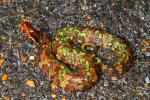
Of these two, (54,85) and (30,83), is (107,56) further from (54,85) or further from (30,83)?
(30,83)

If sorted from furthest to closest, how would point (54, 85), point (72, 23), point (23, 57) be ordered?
point (72, 23)
point (23, 57)
point (54, 85)

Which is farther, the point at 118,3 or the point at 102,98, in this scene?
the point at 118,3

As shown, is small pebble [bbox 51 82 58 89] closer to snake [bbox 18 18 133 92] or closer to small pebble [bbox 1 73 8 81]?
snake [bbox 18 18 133 92]

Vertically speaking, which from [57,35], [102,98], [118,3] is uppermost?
[118,3]

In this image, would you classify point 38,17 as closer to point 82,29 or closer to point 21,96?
point 82,29

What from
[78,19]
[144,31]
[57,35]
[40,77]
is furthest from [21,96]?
[144,31]

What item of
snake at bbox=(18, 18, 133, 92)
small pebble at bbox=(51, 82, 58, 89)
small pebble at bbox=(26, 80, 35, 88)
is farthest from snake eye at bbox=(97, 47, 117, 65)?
small pebble at bbox=(26, 80, 35, 88)

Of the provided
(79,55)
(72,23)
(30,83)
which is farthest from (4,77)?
(72,23)
